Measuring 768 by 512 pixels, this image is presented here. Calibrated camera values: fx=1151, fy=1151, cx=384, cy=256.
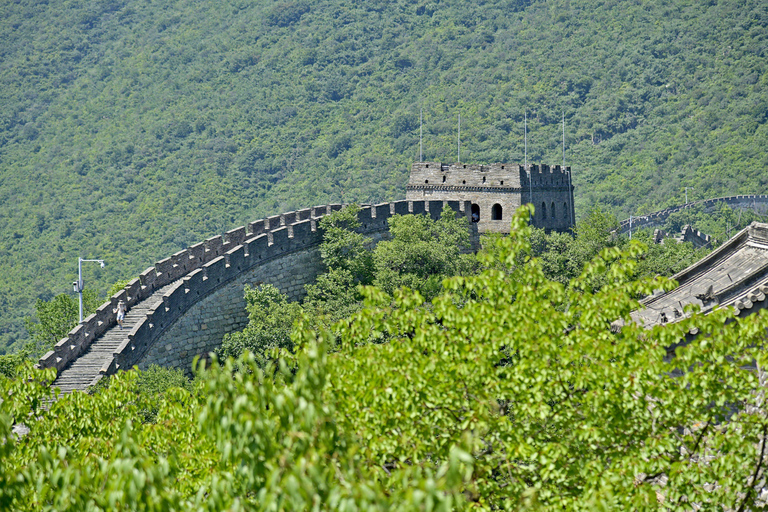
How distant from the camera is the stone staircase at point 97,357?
23.8m

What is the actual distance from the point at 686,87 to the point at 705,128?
19.1 ft

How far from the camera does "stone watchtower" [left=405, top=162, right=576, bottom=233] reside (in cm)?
3772

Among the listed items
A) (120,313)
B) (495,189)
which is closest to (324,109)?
(495,189)

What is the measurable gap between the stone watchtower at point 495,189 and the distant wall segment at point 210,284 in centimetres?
88

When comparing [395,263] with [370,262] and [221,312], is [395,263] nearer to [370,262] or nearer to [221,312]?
[370,262]

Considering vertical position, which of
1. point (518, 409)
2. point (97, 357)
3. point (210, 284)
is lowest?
point (97, 357)

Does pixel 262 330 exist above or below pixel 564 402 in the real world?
below

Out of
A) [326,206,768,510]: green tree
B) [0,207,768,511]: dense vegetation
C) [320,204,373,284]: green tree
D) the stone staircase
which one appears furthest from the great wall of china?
[326,206,768,510]: green tree

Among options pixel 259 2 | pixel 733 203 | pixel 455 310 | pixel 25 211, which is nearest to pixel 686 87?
pixel 733 203

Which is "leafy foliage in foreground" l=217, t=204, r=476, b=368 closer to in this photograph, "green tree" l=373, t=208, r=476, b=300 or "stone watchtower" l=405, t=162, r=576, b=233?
"green tree" l=373, t=208, r=476, b=300

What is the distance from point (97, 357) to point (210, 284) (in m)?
5.41

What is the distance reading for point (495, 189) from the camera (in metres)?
38.0

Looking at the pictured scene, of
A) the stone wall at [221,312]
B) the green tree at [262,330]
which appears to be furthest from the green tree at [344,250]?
the green tree at [262,330]

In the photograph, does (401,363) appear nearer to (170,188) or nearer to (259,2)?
(170,188)
